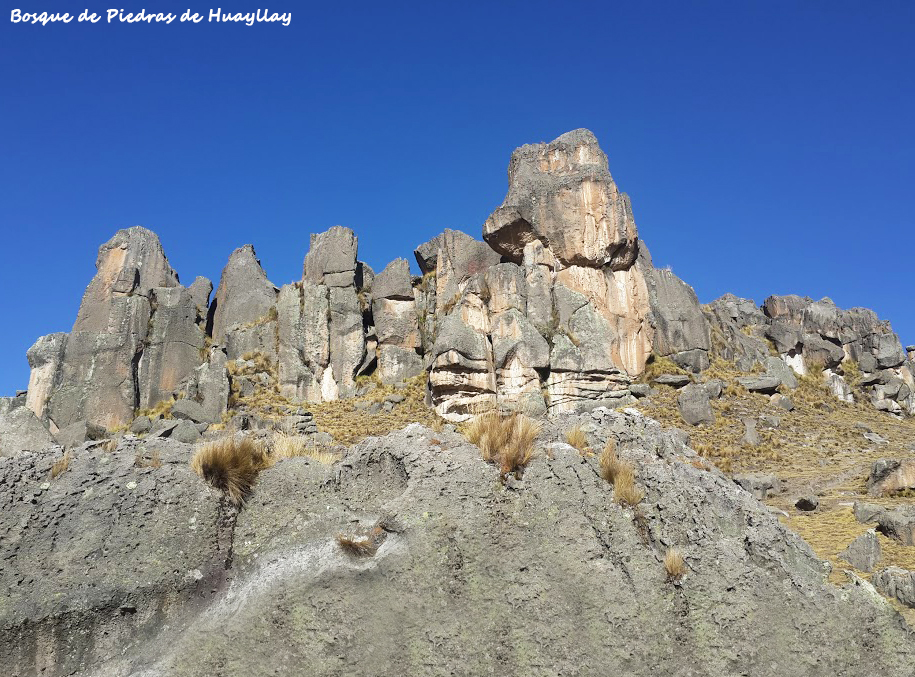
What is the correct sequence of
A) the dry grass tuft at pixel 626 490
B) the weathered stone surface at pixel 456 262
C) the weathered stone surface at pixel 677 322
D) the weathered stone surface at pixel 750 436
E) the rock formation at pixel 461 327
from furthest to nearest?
the weathered stone surface at pixel 456 262 → the weathered stone surface at pixel 677 322 → the rock formation at pixel 461 327 → the weathered stone surface at pixel 750 436 → the dry grass tuft at pixel 626 490

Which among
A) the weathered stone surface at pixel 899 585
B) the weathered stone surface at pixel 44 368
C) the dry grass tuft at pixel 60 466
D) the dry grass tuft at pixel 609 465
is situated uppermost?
the weathered stone surface at pixel 44 368

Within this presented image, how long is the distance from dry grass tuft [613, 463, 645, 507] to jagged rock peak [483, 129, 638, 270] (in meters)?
36.4

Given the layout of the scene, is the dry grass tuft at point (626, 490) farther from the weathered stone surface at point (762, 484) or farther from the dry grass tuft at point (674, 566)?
the weathered stone surface at point (762, 484)

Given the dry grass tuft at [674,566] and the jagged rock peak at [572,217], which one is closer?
the dry grass tuft at [674,566]

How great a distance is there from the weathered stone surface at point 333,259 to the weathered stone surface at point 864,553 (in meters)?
38.0

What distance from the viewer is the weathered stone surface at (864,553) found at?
437 inches

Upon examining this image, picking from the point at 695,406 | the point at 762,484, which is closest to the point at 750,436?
the point at 695,406

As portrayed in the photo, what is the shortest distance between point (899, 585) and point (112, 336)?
1652 inches

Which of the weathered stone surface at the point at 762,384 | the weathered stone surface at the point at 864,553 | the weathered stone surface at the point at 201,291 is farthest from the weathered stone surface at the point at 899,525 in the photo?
the weathered stone surface at the point at 201,291

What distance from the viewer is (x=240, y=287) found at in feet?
158

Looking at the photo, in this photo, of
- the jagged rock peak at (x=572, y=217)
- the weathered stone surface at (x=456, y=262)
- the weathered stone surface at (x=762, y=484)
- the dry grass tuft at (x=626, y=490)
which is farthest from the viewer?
the weathered stone surface at (x=456, y=262)

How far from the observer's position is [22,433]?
1759 centimetres

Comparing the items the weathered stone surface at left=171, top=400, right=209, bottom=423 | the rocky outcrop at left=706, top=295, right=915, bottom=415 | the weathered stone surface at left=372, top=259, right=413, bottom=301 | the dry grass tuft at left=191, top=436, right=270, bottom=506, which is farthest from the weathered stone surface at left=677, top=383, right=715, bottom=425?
the dry grass tuft at left=191, top=436, right=270, bottom=506

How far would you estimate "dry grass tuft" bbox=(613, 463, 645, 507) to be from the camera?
6.04 metres
